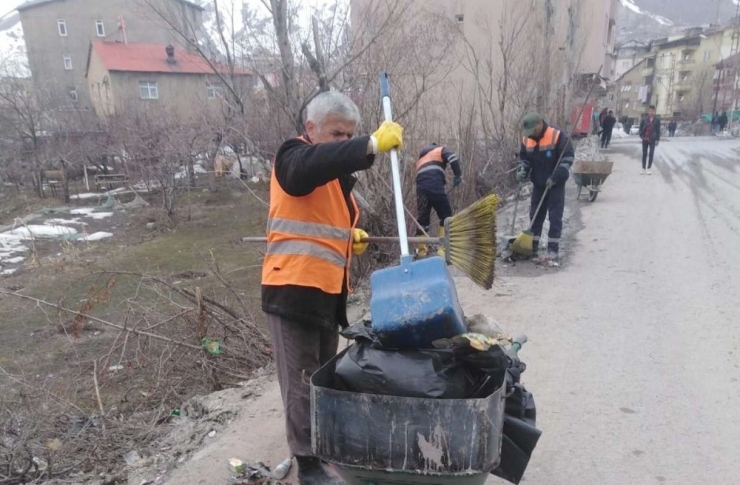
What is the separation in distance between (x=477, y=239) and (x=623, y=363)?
6.88 feet

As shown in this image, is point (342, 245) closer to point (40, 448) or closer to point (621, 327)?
point (40, 448)

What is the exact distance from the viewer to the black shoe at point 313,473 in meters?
2.41

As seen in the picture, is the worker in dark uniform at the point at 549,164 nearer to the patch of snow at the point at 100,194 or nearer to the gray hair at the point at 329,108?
the gray hair at the point at 329,108

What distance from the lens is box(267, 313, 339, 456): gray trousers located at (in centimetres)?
234

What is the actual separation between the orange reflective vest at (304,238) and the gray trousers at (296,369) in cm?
21

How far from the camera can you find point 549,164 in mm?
6293

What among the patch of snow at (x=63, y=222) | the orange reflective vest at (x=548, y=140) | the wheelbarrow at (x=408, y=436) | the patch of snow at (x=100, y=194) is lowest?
the patch of snow at (x=63, y=222)

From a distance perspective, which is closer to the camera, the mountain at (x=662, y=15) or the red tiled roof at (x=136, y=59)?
the red tiled roof at (x=136, y=59)

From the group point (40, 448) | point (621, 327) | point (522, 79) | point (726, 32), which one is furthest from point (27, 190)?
point (726, 32)

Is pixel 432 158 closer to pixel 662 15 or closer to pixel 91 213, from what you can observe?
pixel 91 213

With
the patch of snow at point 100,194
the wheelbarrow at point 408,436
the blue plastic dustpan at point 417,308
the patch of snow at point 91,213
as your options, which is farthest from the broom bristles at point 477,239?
the patch of snow at point 100,194

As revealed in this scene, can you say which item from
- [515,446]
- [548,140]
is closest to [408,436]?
[515,446]

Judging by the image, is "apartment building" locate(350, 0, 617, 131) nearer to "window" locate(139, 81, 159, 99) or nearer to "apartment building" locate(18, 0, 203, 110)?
"window" locate(139, 81, 159, 99)

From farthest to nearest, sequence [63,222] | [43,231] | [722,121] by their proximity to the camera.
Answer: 1. [722,121]
2. [63,222]
3. [43,231]
